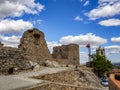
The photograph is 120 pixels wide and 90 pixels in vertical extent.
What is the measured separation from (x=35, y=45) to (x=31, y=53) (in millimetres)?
2106

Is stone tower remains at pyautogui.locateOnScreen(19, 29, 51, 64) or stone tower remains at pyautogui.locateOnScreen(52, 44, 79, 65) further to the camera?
stone tower remains at pyautogui.locateOnScreen(52, 44, 79, 65)

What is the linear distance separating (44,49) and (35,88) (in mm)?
25092

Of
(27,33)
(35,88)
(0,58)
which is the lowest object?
(35,88)

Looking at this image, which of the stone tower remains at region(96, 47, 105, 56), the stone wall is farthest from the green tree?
the stone tower remains at region(96, 47, 105, 56)

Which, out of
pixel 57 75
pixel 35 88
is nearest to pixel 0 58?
pixel 57 75

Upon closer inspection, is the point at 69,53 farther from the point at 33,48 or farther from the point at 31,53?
the point at 31,53

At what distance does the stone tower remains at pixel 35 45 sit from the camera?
32938mm

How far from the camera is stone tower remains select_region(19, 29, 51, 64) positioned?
32.9 metres

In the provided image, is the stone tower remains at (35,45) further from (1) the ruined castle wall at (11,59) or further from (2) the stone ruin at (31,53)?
(1) the ruined castle wall at (11,59)

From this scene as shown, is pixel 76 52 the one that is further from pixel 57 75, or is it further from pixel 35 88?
pixel 35 88

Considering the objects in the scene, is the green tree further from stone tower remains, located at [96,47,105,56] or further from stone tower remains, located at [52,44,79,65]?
stone tower remains, located at [96,47,105,56]

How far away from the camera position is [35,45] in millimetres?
35000

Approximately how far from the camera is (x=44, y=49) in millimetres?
36906

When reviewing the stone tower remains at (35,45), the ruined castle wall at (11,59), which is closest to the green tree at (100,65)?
the stone tower remains at (35,45)
